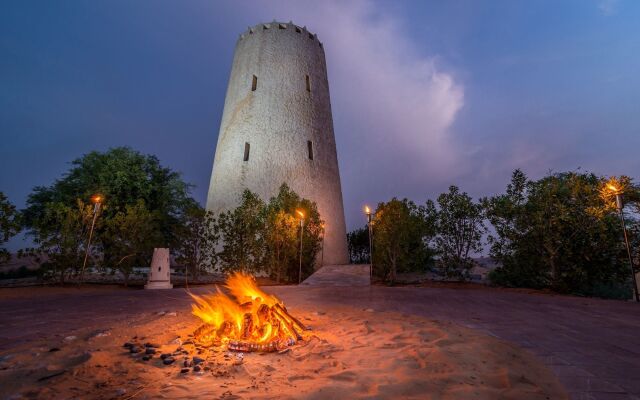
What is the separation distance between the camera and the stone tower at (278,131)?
18.0 metres

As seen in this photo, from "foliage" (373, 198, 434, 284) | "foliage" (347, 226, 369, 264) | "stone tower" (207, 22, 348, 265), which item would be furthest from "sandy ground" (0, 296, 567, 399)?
"foliage" (347, 226, 369, 264)

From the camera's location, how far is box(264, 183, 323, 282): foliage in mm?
13914

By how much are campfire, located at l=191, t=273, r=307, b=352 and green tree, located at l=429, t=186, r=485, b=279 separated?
11.9 m

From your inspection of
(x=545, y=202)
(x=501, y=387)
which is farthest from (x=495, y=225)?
(x=501, y=387)

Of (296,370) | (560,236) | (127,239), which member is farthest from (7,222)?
(560,236)

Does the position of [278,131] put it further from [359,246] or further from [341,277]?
[359,246]

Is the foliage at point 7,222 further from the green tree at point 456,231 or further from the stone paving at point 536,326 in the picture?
the green tree at point 456,231

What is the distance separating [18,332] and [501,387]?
213 inches

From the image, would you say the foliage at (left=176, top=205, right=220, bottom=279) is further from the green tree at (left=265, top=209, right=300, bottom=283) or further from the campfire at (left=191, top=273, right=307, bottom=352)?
the campfire at (left=191, top=273, right=307, bottom=352)

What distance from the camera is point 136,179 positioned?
59.8 ft

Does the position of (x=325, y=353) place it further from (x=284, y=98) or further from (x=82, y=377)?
(x=284, y=98)

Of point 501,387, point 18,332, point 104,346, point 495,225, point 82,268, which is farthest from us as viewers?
point 495,225

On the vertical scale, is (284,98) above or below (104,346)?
above

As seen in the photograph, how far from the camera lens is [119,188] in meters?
17.5
